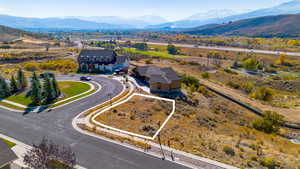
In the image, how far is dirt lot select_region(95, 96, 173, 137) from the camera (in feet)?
115

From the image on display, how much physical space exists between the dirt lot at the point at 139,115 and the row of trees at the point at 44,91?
17790 mm

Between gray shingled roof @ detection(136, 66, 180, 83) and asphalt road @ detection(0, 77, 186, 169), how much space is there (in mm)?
21786

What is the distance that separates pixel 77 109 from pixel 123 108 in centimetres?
1103

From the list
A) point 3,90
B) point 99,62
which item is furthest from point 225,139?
point 99,62

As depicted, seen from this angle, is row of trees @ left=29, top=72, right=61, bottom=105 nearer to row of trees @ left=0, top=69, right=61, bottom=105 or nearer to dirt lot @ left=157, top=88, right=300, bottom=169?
row of trees @ left=0, top=69, right=61, bottom=105

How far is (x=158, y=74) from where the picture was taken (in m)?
63.1

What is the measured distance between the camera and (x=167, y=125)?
36.5 m

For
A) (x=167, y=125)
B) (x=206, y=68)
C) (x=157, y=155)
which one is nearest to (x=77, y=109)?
(x=167, y=125)

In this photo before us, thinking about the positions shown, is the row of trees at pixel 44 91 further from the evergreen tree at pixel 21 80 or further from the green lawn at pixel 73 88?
the evergreen tree at pixel 21 80

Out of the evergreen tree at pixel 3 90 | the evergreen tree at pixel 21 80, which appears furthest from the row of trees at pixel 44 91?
the evergreen tree at pixel 21 80

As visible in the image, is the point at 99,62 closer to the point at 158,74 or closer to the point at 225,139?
the point at 158,74

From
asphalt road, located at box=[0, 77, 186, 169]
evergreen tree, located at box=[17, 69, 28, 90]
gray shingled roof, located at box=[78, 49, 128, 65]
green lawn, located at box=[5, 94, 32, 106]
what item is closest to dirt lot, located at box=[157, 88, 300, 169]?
asphalt road, located at box=[0, 77, 186, 169]

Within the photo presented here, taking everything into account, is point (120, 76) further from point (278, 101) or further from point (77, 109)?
point (278, 101)

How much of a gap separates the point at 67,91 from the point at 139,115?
1080 inches
